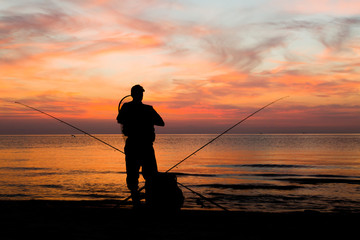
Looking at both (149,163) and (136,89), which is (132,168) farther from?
(136,89)

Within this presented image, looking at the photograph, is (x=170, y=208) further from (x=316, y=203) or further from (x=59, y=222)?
(x=316, y=203)

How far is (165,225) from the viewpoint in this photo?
524 cm

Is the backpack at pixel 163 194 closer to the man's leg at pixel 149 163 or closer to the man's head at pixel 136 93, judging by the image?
the man's leg at pixel 149 163

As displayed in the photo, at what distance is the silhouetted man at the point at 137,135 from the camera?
6.40m

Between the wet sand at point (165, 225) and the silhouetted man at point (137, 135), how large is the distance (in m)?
0.73

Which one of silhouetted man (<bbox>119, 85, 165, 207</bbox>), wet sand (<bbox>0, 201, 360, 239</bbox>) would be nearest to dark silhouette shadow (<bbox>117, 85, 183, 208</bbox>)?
silhouetted man (<bbox>119, 85, 165, 207</bbox>)

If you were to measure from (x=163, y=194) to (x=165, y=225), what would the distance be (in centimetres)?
100

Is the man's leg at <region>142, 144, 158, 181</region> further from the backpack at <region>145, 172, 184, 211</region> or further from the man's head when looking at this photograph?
the man's head

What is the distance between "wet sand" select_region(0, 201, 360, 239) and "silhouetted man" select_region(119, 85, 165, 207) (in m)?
0.73

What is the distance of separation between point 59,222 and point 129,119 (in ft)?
6.83

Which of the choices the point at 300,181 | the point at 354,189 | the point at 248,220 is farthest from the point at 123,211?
the point at 300,181

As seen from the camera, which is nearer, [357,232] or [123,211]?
[357,232]

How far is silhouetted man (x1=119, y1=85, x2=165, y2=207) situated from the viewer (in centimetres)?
640

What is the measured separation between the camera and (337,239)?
14.8ft
